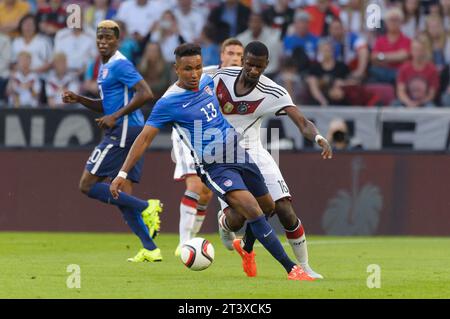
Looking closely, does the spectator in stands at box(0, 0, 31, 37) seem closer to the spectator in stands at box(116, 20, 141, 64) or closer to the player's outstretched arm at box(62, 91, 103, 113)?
the spectator in stands at box(116, 20, 141, 64)

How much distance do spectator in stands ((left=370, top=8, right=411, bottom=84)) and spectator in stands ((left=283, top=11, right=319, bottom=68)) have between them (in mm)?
1023

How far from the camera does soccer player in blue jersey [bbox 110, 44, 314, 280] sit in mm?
10688

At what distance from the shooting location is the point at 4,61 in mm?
20562

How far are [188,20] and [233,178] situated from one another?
10.6 metres

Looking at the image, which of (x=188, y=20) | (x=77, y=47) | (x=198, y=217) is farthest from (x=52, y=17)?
(x=198, y=217)

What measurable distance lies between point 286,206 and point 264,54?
1.39 meters

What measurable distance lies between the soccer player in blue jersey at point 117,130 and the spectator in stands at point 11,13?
27.8 ft

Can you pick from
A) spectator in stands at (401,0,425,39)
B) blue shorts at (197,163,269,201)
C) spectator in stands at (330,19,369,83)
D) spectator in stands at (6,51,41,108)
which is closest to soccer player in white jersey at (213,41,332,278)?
blue shorts at (197,163,269,201)

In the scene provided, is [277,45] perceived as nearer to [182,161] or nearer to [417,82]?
[417,82]

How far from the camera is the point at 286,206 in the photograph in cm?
1101

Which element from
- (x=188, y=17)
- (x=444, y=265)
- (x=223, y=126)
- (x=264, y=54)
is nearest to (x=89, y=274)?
(x=223, y=126)

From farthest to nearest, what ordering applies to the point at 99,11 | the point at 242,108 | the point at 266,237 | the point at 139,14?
1. the point at 99,11
2. the point at 139,14
3. the point at 242,108
4. the point at 266,237
